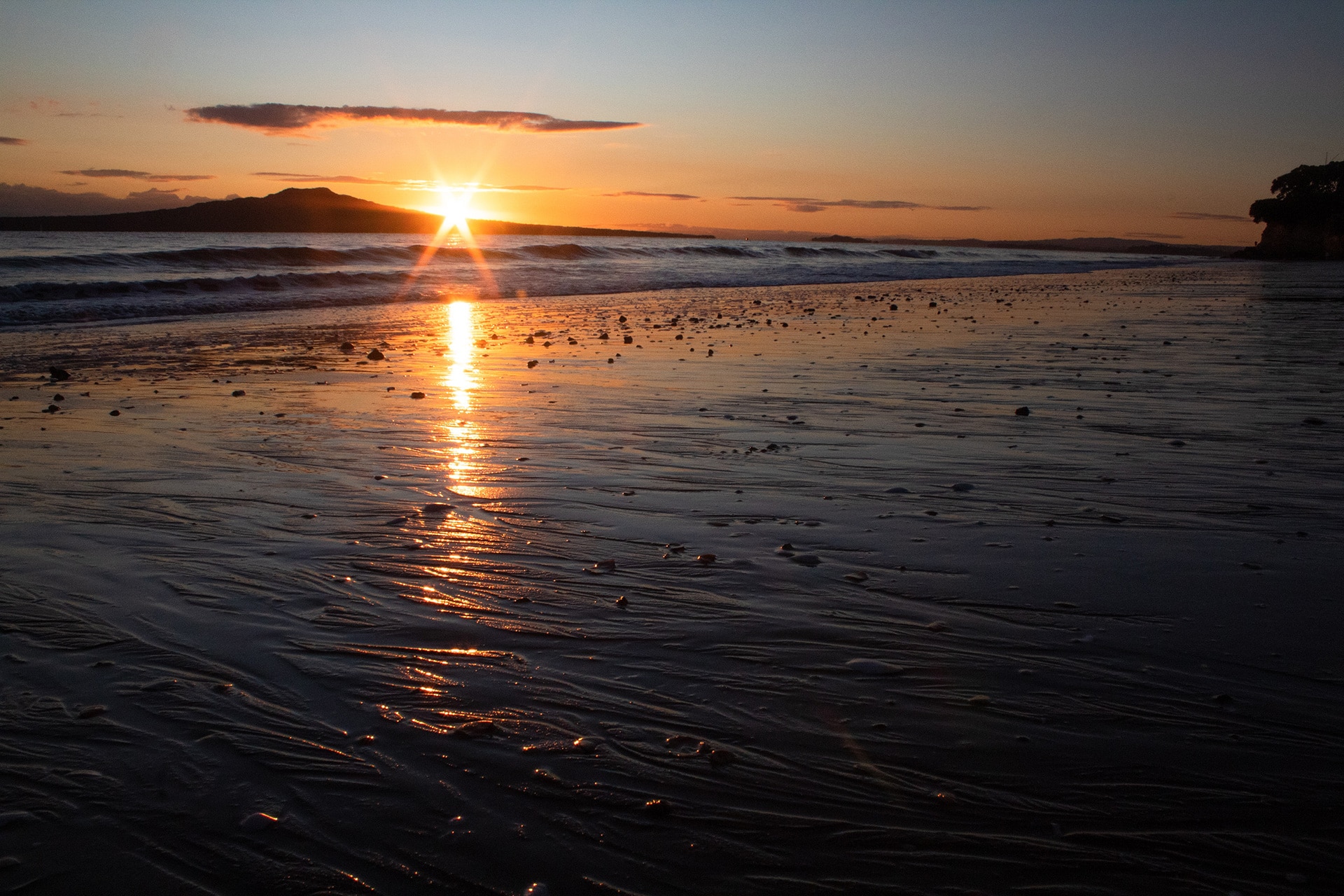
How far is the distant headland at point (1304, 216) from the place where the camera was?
233ft

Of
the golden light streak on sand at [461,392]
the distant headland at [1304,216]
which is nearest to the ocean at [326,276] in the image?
the golden light streak on sand at [461,392]

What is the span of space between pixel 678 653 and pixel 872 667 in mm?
661

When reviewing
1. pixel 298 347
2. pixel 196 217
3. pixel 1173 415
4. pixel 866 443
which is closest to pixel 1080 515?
pixel 866 443

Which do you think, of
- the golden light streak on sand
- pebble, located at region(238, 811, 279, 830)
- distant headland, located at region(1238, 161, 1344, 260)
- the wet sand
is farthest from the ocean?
distant headland, located at region(1238, 161, 1344, 260)

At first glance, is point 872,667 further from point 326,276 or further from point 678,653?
point 326,276

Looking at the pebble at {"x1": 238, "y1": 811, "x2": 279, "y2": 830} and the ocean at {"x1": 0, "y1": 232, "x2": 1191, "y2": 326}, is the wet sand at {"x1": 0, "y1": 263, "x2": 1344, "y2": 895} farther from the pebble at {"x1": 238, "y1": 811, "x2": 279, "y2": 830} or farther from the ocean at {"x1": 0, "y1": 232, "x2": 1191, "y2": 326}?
the ocean at {"x1": 0, "y1": 232, "x2": 1191, "y2": 326}

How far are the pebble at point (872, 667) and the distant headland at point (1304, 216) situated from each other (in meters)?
83.1

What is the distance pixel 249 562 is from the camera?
3.93m

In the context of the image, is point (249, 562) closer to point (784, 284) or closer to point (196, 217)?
point (784, 284)

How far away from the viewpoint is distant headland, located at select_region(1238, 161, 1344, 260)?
70938 mm

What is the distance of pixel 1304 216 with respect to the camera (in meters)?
74.0

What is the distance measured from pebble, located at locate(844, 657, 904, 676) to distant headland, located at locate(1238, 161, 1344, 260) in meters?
83.1

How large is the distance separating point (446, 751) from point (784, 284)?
3138cm

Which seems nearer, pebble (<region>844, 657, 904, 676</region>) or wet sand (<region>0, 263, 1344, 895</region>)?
wet sand (<region>0, 263, 1344, 895</region>)
